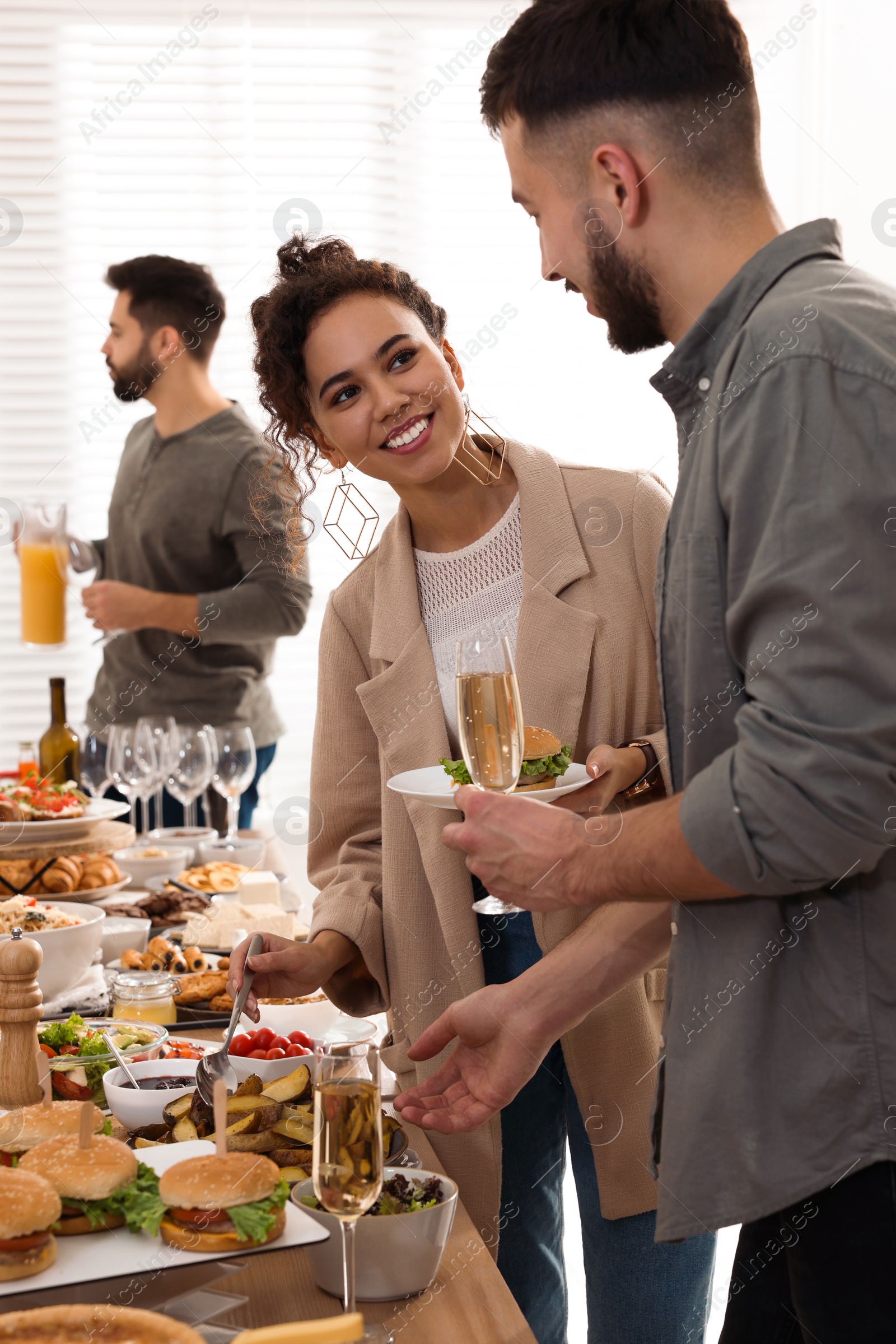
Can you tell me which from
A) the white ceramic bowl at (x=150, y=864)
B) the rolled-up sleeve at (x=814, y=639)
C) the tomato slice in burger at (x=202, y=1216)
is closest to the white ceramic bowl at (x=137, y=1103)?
the tomato slice in burger at (x=202, y=1216)

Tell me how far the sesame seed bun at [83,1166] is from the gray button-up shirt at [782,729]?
0.47 meters

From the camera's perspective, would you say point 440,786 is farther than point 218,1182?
Yes

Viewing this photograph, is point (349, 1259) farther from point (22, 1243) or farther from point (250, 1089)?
point (250, 1089)

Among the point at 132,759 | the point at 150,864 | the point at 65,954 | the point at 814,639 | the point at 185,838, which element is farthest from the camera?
the point at 185,838

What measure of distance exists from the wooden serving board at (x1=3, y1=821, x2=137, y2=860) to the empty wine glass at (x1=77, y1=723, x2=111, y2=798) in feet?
1.50

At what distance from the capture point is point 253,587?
10.9ft

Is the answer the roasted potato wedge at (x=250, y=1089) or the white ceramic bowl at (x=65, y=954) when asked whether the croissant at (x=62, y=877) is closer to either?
the white ceramic bowl at (x=65, y=954)

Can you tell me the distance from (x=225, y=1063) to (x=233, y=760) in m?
1.63

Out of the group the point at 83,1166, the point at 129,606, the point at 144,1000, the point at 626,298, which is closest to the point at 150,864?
the point at 129,606

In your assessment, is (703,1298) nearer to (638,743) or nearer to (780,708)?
(638,743)

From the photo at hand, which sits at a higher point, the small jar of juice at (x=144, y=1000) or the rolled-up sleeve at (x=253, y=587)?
the rolled-up sleeve at (x=253, y=587)

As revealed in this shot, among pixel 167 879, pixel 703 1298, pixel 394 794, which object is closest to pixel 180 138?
pixel 167 879

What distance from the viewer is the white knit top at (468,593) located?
173cm

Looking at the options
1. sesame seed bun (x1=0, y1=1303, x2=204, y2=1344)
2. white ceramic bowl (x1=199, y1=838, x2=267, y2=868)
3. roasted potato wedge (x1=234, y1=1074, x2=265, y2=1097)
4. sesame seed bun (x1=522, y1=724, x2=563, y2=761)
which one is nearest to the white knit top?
sesame seed bun (x1=522, y1=724, x2=563, y2=761)
